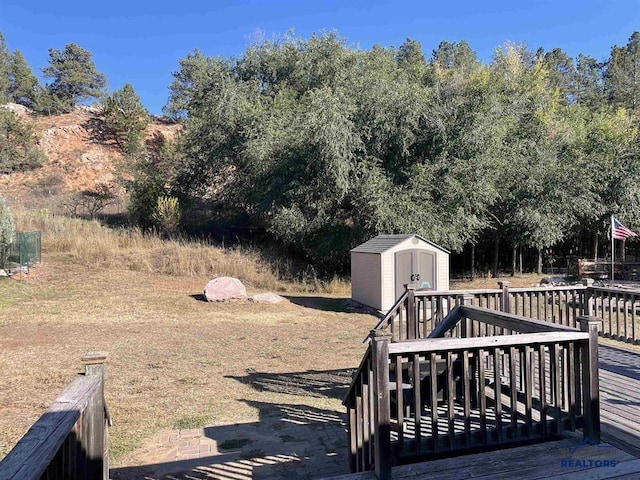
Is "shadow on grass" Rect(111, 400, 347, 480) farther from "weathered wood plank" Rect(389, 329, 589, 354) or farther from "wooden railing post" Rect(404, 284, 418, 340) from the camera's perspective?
"weathered wood plank" Rect(389, 329, 589, 354)

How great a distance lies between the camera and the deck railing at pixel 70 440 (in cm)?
145

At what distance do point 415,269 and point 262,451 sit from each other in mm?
8447

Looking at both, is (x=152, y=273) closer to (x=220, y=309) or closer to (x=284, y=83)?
(x=220, y=309)

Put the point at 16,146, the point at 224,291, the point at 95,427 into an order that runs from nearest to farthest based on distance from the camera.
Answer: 1. the point at 95,427
2. the point at 224,291
3. the point at 16,146

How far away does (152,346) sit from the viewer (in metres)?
8.23

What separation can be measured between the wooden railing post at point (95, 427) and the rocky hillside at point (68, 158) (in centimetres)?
2918

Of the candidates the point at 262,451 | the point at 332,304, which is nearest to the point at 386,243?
the point at 332,304

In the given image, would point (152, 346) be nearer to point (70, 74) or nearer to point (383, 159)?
point (383, 159)

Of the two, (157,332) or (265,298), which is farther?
(265,298)

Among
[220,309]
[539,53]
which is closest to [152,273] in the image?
[220,309]

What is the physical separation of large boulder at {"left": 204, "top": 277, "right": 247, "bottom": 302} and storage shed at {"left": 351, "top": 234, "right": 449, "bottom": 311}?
3640mm

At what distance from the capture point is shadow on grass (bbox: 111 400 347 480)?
3.67m

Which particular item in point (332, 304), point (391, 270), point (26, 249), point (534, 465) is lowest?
point (332, 304)

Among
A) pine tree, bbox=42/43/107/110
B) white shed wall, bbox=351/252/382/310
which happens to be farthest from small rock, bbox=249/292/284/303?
pine tree, bbox=42/43/107/110
